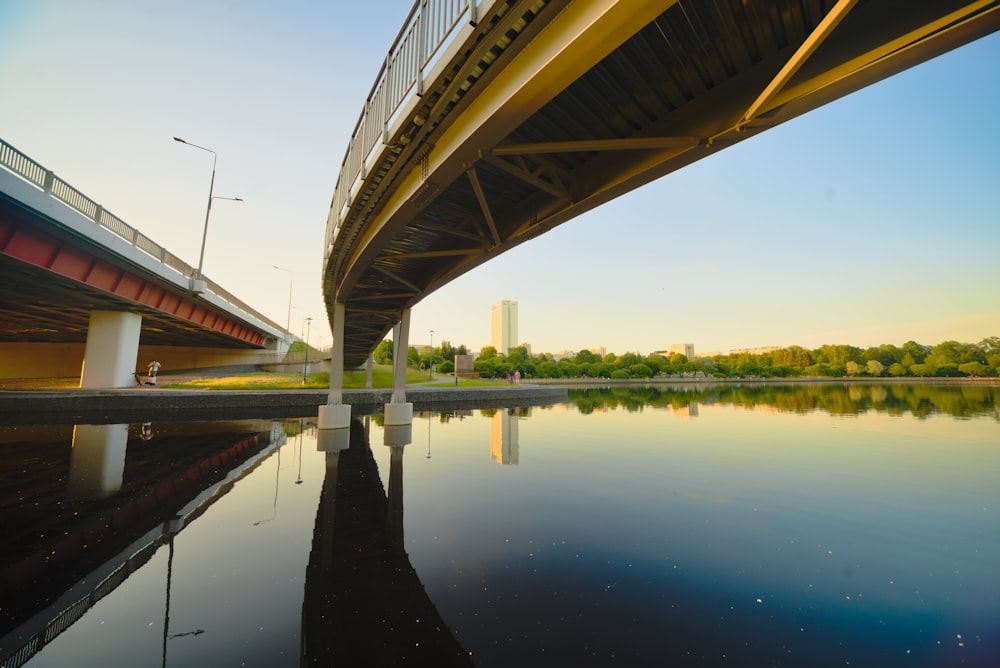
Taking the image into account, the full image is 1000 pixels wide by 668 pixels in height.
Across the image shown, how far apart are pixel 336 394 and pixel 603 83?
60.0 ft

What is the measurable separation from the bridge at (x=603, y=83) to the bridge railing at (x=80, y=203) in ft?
48.3

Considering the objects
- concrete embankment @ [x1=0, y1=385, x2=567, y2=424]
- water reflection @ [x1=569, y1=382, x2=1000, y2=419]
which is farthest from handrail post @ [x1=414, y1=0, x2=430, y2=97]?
water reflection @ [x1=569, y1=382, x2=1000, y2=419]

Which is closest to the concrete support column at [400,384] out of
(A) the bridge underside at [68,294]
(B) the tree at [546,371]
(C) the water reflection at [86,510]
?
(C) the water reflection at [86,510]

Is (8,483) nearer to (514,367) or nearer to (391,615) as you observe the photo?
(391,615)

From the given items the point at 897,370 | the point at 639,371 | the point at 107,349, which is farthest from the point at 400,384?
the point at 897,370

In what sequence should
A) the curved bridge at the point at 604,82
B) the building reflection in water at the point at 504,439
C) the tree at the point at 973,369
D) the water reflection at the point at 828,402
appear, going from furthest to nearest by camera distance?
the tree at the point at 973,369, the water reflection at the point at 828,402, the building reflection in water at the point at 504,439, the curved bridge at the point at 604,82

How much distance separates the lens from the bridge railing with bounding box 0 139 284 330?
14.5 meters

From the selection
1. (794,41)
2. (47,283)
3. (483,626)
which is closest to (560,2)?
(794,41)

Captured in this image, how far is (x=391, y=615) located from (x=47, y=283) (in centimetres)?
2755

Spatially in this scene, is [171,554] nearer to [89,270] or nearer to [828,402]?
[89,270]

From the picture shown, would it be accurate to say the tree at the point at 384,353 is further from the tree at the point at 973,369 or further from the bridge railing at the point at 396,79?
the tree at the point at 973,369

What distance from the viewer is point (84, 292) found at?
22.0 metres

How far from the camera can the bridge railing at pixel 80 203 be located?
1446 cm

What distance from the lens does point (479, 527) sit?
7.41 m
